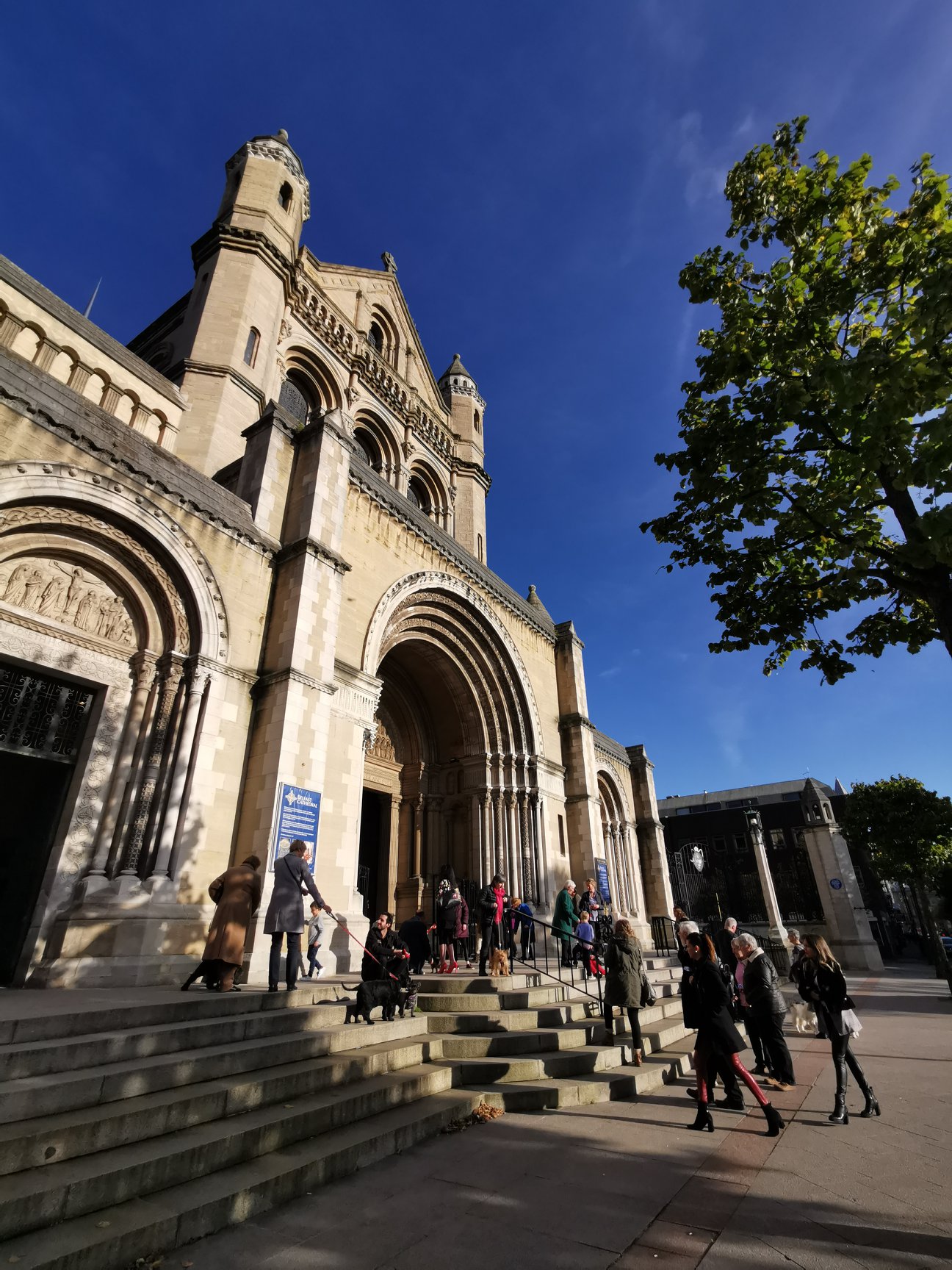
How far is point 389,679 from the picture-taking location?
1620 centimetres

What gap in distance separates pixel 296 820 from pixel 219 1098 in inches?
200

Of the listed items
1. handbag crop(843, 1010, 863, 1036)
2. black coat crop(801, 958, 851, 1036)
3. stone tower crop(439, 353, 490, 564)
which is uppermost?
stone tower crop(439, 353, 490, 564)

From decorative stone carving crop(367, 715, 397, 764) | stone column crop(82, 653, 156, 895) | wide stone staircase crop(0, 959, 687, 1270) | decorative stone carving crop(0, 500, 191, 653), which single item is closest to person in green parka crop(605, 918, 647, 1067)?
wide stone staircase crop(0, 959, 687, 1270)

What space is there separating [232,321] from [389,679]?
10475 mm

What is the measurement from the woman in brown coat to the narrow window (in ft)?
47.0

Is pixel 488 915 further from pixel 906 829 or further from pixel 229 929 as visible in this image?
pixel 906 829

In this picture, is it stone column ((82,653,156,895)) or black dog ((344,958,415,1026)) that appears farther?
stone column ((82,653,156,895))

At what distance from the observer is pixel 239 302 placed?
1652 centimetres

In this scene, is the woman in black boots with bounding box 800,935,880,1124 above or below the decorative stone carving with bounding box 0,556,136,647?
below

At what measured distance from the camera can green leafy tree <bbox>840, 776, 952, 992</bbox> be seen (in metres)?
28.8

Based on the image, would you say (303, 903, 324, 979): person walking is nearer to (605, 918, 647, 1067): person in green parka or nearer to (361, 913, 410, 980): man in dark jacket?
(361, 913, 410, 980): man in dark jacket

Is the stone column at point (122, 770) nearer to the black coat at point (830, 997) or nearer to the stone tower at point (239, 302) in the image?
the stone tower at point (239, 302)

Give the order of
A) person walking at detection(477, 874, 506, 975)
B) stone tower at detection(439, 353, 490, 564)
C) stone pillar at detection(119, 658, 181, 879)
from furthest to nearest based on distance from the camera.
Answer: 1. stone tower at detection(439, 353, 490, 564)
2. person walking at detection(477, 874, 506, 975)
3. stone pillar at detection(119, 658, 181, 879)

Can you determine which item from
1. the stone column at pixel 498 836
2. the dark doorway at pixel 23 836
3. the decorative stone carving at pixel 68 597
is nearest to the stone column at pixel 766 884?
the stone column at pixel 498 836
